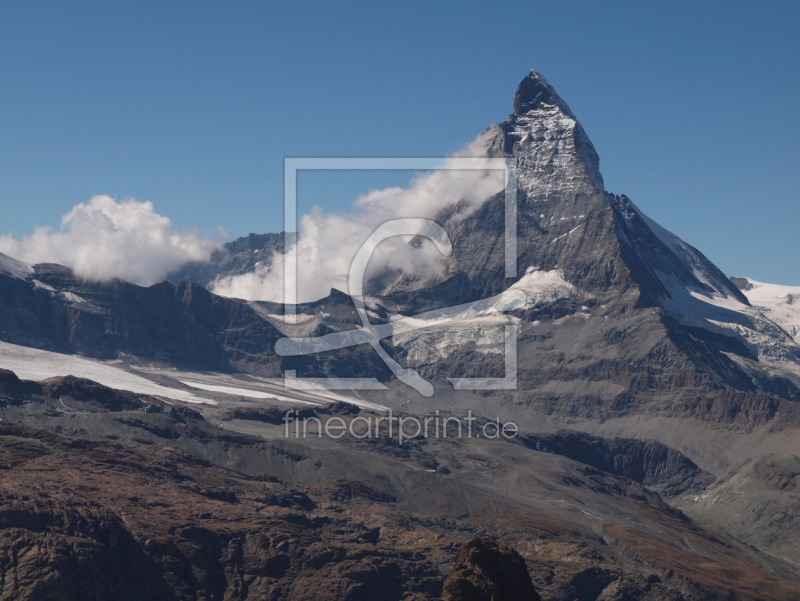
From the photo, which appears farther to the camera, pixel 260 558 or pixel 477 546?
pixel 260 558

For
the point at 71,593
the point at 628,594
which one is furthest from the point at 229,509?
the point at 628,594

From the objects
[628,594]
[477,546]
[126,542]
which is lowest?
[628,594]

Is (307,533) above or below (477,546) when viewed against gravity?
below

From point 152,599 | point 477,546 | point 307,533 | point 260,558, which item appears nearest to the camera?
point 477,546

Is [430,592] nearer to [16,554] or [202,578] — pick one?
[202,578]

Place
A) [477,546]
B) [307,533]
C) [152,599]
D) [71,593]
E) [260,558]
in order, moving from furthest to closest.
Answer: [307,533], [260,558], [152,599], [71,593], [477,546]

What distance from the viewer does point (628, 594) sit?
648ft

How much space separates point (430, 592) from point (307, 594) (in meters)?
19.4

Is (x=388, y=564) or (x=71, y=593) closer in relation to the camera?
(x=71, y=593)

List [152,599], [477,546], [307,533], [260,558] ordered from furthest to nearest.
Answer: [307,533] → [260,558] → [152,599] → [477,546]

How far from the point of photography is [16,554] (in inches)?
5891

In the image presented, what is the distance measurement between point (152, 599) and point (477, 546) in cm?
9229

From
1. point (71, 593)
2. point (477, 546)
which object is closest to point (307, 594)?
point (71, 593)

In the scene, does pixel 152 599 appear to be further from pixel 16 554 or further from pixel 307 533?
pixel 307 533
